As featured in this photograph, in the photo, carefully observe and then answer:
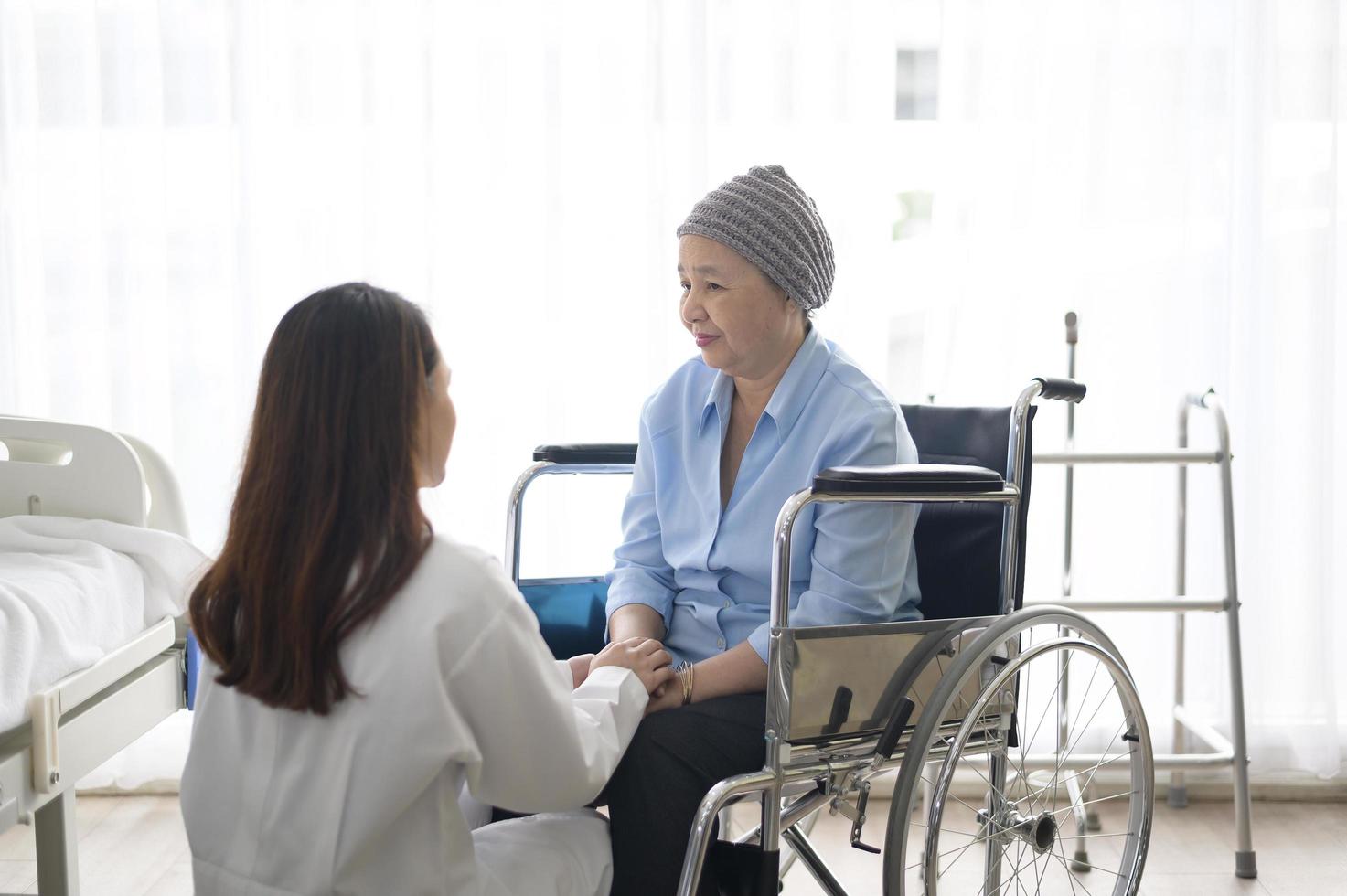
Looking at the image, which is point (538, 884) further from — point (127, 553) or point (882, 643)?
point (127, 553)

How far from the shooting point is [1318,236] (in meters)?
2.53

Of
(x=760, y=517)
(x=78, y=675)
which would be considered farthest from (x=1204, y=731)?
(x=78, y=675)

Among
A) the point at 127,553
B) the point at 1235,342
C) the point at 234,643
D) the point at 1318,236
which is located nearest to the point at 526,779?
the point at 234,643

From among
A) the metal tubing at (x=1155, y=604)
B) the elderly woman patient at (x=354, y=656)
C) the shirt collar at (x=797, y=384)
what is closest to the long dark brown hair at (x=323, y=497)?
the elderly woman patient at (x=354, y=656)

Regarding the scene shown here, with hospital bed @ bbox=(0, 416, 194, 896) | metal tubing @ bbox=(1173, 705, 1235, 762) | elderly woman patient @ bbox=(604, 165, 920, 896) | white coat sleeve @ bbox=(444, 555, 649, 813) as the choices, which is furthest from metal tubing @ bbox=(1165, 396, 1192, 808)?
hospital bed @ bbox=(0, 416, 194, 896)

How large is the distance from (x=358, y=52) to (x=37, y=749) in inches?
63.2

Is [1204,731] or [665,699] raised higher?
[665,699]

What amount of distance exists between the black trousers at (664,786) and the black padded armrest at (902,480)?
0.33m

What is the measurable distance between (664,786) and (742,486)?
0.45 metres

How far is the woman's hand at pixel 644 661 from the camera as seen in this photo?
4.70 ft

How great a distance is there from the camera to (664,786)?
1371 millimetres

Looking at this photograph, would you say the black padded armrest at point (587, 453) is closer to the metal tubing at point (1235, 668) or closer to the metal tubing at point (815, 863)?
the metal tubing at point (815, 863)

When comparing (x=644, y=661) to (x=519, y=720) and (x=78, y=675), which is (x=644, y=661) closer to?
(x=519, y=720)

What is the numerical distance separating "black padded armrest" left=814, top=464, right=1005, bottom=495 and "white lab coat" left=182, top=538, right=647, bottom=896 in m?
0.38
